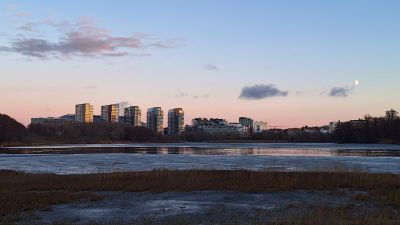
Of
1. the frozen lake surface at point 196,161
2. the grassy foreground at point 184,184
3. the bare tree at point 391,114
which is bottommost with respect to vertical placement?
the grassy foreground at point 184,184

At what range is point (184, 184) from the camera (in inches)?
1239

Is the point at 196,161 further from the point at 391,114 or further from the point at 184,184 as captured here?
the point at 391,114

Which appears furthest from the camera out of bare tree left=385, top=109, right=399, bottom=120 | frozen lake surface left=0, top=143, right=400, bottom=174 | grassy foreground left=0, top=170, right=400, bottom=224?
bare tree left=385, top=109, right=399, bottom=120

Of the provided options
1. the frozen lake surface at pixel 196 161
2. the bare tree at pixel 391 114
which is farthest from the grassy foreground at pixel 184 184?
the bare tree at pixel 391 114

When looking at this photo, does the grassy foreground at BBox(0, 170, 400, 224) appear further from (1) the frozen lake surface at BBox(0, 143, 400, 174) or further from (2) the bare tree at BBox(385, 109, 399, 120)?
(2) the bare tree at BBox(385, 109, 399, 120)

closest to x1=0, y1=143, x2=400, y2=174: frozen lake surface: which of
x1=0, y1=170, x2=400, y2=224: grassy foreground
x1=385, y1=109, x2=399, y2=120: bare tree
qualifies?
x1=0, y1=170, x2=400, y2=224: grassy foreground

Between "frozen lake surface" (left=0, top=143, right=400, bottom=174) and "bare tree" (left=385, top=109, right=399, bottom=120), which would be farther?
"bare tree" (left=385, top=109, right=399, bottom=120)

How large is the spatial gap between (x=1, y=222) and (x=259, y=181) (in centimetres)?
1893

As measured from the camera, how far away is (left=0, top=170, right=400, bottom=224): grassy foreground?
25125 millimetres

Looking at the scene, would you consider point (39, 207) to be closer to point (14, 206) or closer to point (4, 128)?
point (14, 206)

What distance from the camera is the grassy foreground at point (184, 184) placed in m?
25.1

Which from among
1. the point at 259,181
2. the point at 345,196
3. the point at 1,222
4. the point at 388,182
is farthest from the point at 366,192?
the point at 1,222

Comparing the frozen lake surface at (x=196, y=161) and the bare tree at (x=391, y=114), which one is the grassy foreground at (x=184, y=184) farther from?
the bare tree at (x=391, y=114)

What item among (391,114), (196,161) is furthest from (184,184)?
(391,114)
